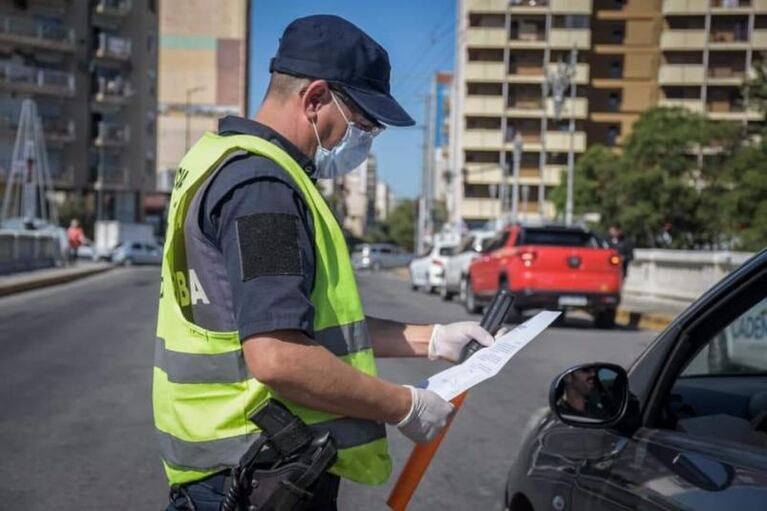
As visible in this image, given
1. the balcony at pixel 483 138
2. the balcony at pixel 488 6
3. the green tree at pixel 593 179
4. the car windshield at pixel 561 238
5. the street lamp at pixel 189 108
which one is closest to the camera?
the car windshield at pixel 561 238

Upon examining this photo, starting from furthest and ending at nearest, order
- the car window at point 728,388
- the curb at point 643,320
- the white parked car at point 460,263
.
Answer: the white parked car at point 460,263
the curb at point 643,320
the car window at point 728,388

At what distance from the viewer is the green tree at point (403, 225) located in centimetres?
10612

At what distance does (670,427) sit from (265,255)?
133 centimetres

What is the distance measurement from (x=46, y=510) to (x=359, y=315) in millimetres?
3512

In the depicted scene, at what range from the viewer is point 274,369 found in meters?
1.87

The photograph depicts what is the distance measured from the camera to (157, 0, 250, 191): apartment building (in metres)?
87.6

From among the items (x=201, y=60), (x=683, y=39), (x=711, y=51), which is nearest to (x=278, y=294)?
(x=711, y=51)

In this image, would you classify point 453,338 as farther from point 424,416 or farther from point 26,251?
point 26,251

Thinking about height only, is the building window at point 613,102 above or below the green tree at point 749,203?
above

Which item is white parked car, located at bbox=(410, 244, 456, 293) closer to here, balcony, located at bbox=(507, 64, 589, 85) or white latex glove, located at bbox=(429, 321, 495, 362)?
white latex glove, located at bbox=(429, 321, 495, 362)

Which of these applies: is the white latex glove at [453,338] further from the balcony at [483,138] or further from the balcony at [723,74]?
the balcony at [483,138]

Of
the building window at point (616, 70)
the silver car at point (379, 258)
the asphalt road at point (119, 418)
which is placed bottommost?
the silver car at point (379, 258)

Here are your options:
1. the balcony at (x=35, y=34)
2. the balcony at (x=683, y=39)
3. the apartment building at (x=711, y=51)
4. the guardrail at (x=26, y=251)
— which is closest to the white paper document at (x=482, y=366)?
the apartment building at (x=711, y=51)

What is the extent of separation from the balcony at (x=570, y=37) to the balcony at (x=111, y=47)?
2937 cm
